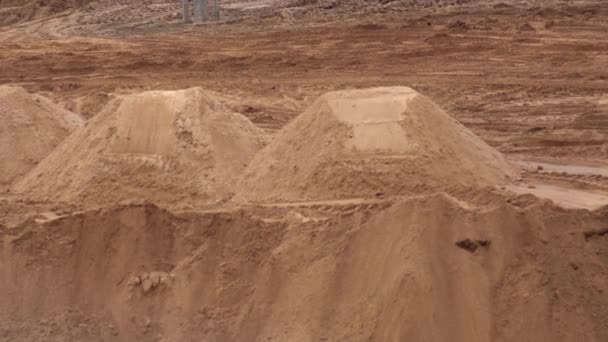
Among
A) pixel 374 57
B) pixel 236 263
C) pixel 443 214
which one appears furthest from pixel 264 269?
pixel 374 57

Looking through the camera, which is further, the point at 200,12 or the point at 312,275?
the point at 200,12

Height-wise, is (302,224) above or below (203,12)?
above

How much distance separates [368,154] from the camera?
766cm

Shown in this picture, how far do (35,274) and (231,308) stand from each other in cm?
187

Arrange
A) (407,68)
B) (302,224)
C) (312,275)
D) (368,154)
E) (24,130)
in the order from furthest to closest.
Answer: (407,68) < (24,130) < (368,154) < (302,224) < (312,275)

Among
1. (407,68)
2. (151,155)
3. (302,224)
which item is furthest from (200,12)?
(302,224)

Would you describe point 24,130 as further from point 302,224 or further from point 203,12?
point 203,12

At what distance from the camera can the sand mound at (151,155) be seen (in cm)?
833

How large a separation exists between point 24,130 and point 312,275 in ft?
15.4

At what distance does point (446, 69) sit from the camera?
16266mm

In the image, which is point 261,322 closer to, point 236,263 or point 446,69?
point 236,263

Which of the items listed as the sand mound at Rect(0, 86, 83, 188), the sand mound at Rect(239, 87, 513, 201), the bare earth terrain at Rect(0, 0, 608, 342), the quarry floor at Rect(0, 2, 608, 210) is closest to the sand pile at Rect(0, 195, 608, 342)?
the bare earth terrain at Rect(0, 0, 608, 342)

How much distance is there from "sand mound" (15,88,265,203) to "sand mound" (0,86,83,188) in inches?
19.6

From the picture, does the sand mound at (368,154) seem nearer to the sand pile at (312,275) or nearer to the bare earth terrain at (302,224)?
the bare earth terrain at (302,224)
